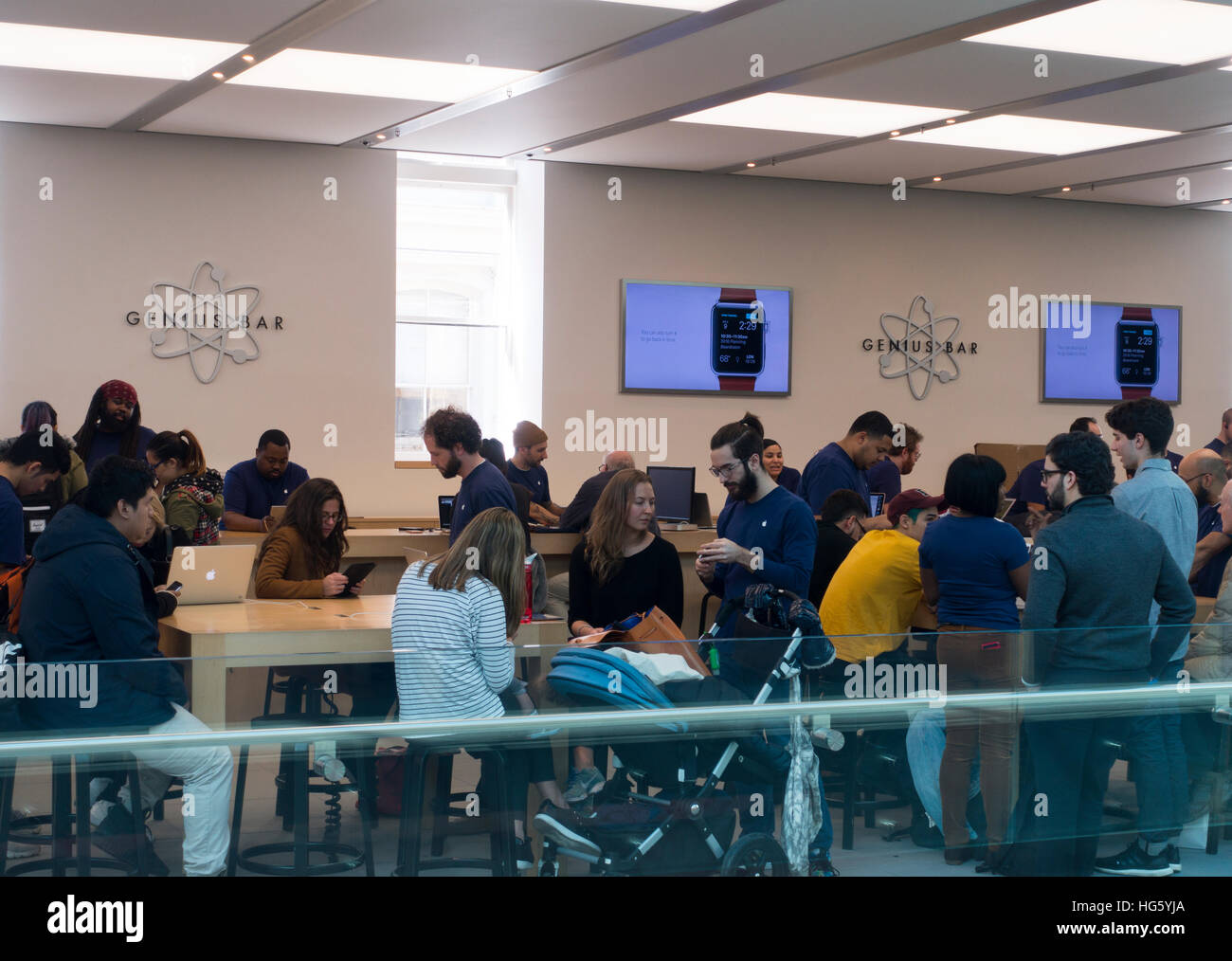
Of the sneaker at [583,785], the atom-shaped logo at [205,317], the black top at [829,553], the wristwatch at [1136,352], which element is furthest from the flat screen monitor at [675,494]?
the wristwatch at [1136,352]

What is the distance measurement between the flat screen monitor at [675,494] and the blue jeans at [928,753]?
14.8 ft

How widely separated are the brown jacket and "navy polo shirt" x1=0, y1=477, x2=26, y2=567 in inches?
35.4

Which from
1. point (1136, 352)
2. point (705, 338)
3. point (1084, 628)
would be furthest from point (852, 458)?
point (1136, 352)

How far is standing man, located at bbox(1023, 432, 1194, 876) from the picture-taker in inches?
140

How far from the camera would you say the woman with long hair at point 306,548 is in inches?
197

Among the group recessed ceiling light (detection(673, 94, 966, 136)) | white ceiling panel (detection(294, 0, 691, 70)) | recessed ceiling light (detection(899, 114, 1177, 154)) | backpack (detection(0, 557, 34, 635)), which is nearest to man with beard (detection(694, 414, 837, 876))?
backpack (detection(0, 557, 34, 635))

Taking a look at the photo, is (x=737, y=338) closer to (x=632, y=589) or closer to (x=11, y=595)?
(x=632, y=589)

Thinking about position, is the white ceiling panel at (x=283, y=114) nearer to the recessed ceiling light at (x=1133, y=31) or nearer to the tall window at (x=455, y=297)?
the tall window at (x=455, y=297)

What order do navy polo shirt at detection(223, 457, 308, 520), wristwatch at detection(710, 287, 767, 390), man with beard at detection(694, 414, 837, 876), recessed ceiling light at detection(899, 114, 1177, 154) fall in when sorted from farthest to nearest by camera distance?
1. wristwatch at detection(710, 287, 767, 390)
2. recessed ceiling light at detection(899, 114, 1177, 154)
3. navy polo shirt at detection(223, 457, 308, 520)
4. man with beard at detection(694, 414, 837, 876)

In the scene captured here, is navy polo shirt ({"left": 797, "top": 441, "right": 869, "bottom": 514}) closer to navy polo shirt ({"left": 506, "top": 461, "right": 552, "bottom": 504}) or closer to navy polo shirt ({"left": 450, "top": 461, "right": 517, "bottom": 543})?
navy polo shirt ({"left": 450, "top": 461, "right": 517, "bottom": 543})

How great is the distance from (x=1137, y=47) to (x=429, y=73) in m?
3.74

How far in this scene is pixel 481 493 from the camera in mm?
5125

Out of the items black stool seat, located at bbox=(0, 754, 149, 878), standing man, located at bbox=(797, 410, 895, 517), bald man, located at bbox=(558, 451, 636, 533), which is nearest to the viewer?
black stool seat, located at bbox=(0, 754, 149, 878)
